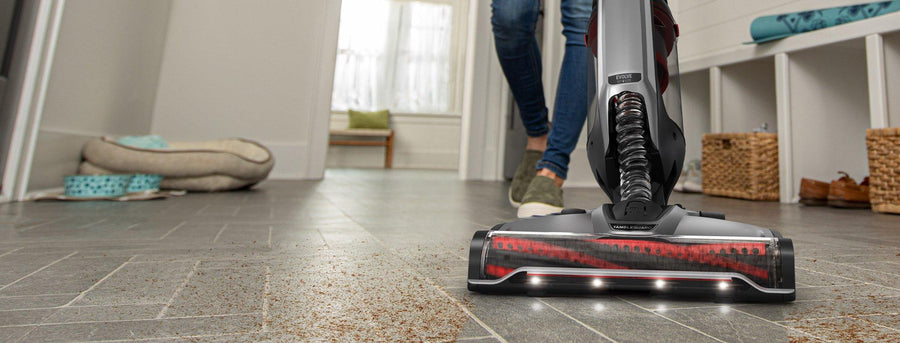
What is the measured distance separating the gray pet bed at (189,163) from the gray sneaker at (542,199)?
1.38m

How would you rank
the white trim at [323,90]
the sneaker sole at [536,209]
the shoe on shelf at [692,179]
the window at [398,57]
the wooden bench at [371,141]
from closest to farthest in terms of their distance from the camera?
the sneaker sole at [536,209]
the shoe on shelf at [692,179]
the white trim at [323,90]
the wooden bench at [371,141]
the window at [398,57]

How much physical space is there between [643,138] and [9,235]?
1.05 m

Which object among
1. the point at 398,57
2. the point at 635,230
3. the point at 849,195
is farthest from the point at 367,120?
the point at 635,230

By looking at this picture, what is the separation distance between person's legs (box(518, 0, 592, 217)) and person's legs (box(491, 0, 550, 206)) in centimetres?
14

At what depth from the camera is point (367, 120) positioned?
648cm

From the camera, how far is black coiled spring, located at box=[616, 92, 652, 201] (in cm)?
52

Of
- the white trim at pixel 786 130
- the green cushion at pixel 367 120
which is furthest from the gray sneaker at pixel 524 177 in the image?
the green cushion at pixel 367 120

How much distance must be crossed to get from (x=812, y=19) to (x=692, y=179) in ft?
3.09

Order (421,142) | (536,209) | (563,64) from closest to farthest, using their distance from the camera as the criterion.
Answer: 1. (536,209)
2. (563,64)
3. (421,142)

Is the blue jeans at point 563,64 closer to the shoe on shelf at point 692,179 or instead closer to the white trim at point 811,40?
the white trim at point 811,40

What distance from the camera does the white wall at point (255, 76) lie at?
105 inches

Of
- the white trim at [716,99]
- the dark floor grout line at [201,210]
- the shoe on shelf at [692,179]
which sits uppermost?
the white trim at [716,99]

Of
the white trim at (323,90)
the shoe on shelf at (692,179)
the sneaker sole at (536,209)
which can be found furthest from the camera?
the white trim at (323,90)

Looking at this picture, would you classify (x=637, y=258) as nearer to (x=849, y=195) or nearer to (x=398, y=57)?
(x=849, y=195)
